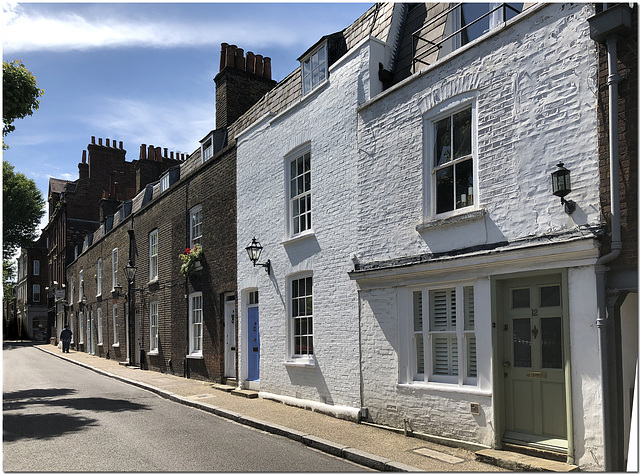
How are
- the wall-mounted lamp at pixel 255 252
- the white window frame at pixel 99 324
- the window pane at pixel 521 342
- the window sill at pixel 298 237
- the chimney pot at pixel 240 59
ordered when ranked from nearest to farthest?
the window pane at pixel 521 342 → the window sill at pixel 298 237 → the wall-mounted lamp at pixel 255 252 → the chimney pot at pixel 240 59 → the white window frame at pixel 99 324

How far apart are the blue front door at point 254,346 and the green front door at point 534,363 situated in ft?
26.3

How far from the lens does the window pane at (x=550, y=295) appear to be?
289 inches

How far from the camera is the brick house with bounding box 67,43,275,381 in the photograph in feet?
53.8

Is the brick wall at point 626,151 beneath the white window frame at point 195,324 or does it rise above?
above

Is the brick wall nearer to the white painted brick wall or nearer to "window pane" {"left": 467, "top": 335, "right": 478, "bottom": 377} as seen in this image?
"window pane" {"left": 467, "top": 335, "right": 478, "bottom": 377}

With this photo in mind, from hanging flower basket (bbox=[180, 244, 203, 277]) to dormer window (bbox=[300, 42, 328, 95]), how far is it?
6.92m

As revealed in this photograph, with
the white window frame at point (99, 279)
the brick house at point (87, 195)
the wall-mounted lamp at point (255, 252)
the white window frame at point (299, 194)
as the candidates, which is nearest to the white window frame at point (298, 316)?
the wall-mounted lamp at point (255, 252)

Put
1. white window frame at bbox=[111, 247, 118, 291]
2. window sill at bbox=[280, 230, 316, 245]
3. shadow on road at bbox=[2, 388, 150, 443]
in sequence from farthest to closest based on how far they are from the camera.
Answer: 1. white window frame at bbox=[111, 247, 118, 291]
2. window sill at bbox=[280, 230, 316, 245]
3. shadow on road at bbox=[2, 388, 150, 443]

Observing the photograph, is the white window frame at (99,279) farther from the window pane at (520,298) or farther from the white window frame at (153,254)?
the window pane at (520,298)

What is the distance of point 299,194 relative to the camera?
1306 centimetres

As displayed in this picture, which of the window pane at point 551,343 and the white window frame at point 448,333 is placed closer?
the window pane at point 551,343

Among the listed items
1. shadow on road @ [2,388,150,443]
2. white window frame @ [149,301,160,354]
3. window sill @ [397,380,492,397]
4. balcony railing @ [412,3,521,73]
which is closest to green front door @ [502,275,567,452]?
window sill @ [397,380,492,397]

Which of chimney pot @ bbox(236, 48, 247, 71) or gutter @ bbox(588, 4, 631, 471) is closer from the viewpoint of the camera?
gutter @ bbox(588, 4, 631, 471)

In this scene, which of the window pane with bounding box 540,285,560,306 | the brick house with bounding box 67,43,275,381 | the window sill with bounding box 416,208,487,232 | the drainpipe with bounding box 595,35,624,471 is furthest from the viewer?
the brick house with bounding box 67,43,275,381
